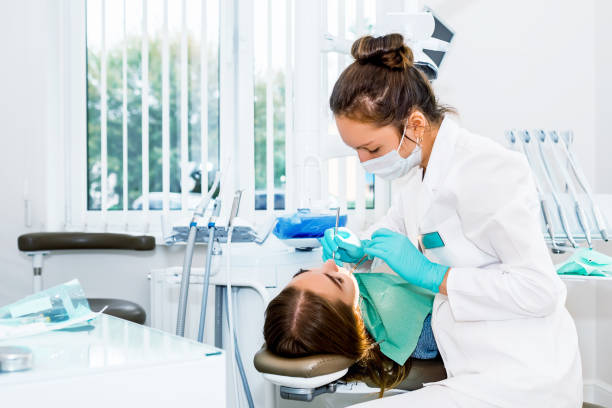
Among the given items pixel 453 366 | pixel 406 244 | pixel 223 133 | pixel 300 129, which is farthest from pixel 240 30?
pixel 453 366

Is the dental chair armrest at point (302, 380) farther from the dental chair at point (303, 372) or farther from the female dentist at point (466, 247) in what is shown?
the female dentist at point (466, 247)

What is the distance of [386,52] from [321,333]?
2.02 ft

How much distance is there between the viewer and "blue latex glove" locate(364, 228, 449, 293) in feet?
4.09

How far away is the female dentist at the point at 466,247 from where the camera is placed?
1138mm

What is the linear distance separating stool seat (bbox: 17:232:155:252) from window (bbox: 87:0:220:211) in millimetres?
234

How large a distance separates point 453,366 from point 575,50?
5.94 ft

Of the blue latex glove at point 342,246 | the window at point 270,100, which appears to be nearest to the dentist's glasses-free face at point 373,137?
the blue latex glove at point 342,246

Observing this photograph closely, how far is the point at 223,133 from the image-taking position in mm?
2541

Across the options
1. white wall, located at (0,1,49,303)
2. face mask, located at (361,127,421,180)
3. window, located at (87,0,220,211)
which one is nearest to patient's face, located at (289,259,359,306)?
face mask, located at (361,127,421,180)

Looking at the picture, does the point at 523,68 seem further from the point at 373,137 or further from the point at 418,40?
the point at 373,137

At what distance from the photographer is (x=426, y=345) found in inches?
53.9

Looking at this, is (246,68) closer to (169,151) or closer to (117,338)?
(169,151)

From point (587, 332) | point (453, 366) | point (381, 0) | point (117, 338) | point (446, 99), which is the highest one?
point (381, 0)

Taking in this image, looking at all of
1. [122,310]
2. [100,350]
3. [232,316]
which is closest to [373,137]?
[232,316]
